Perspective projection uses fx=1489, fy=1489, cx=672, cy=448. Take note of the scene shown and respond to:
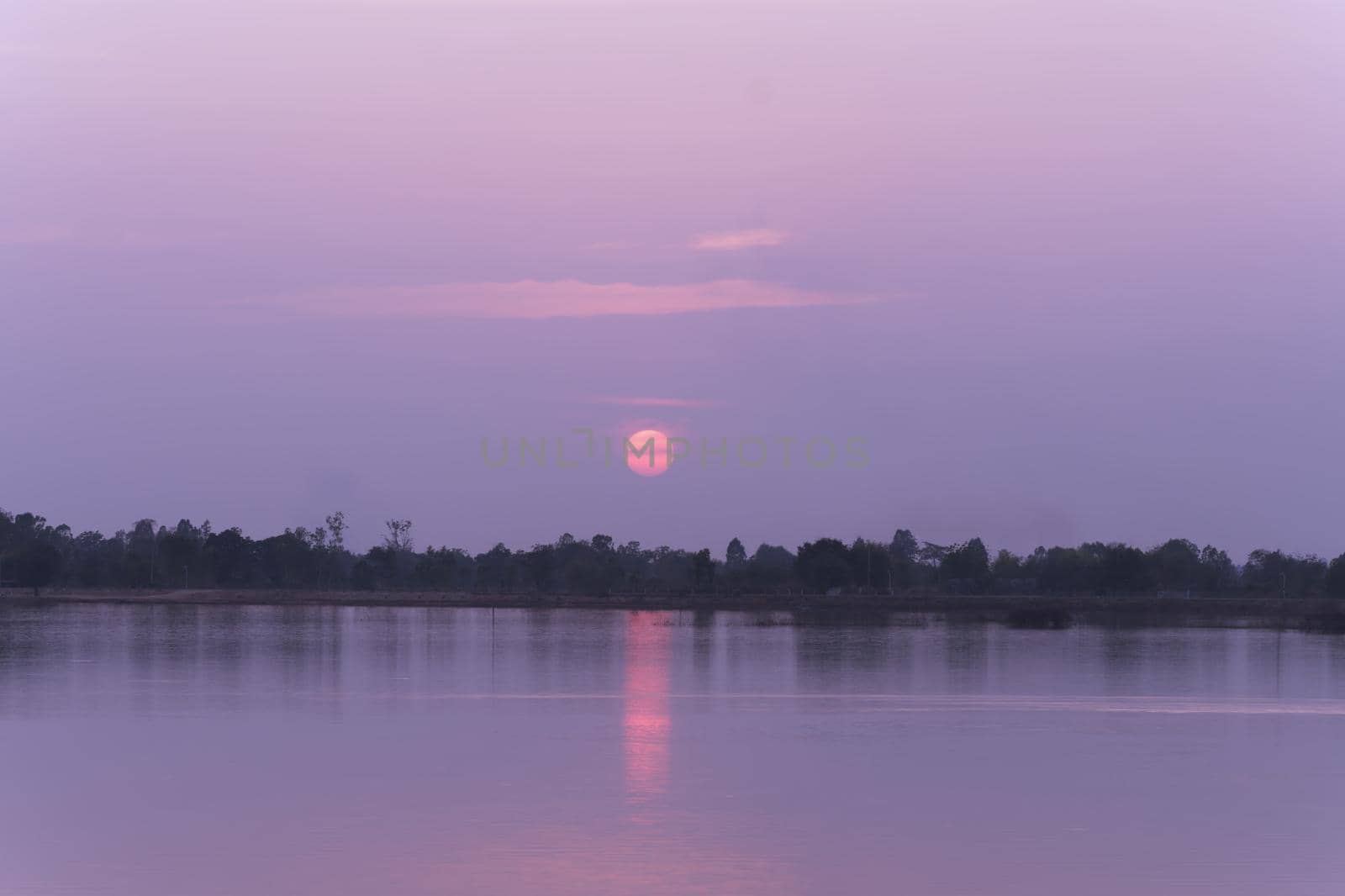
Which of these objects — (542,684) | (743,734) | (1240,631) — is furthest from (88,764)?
(1240,631)

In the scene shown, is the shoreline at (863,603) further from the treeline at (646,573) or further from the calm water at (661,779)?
the calm water at (661,779)

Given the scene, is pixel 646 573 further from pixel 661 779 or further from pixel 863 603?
pixel 661 779

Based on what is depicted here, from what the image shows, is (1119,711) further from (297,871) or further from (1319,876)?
(297,871)

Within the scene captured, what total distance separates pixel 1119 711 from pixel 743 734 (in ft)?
33.7

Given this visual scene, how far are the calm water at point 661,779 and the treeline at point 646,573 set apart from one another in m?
76.8

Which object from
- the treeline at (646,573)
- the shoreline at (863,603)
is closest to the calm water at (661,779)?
the shoreline at (863,603)

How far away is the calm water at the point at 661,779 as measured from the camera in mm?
16109

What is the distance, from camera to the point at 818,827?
729 inches

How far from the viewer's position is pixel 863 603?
11075 centimetres

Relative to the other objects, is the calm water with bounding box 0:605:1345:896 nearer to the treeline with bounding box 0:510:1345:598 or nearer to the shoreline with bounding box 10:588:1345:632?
the shoreline with bounding box 10:588:1345:632

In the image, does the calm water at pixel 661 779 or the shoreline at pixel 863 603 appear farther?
the shoreline at pixel 863 603

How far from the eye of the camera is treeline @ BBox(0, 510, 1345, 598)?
123 meters

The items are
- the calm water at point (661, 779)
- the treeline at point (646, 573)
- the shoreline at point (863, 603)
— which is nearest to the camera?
the calm water at point (661, 779)

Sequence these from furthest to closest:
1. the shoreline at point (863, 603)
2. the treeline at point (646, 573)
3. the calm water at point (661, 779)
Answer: the treeline at point (646, 573) → the shoreline at point (863, 603) → the calm water at point (661, 779)
